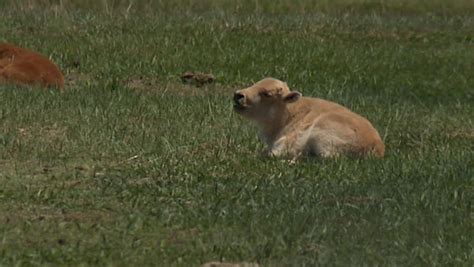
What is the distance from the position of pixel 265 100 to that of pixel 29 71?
4.68 meters

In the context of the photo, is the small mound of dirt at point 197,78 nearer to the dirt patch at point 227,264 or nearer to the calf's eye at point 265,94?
the calf's eye at point 265,94

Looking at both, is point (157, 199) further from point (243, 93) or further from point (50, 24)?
point (50, 24)

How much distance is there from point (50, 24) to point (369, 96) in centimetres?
633

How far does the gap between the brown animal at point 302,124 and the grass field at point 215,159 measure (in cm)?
27

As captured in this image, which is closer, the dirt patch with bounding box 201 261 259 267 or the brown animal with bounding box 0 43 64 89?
the dirt patch with bounding box 201 261 259 267

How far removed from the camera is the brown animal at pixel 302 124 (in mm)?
11438

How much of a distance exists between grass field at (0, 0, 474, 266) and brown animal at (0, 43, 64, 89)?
36 cm

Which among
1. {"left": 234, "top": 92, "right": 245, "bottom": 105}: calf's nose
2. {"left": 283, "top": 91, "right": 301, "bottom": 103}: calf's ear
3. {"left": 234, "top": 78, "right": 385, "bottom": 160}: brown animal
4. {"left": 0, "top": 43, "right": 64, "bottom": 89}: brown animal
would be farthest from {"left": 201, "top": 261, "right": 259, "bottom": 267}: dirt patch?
{"left": 0, "top": 43, "right": 64, "bottom": 89}: brown animal

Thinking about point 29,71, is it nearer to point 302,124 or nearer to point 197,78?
point 197,78

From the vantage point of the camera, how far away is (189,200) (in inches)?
371

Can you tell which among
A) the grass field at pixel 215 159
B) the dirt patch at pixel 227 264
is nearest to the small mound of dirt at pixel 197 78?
the grass field at pixel 215 159

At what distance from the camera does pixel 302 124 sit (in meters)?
11.8

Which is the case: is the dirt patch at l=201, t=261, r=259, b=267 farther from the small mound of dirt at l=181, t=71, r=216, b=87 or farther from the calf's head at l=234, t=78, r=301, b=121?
the small mound of dirt at l=181, t=71, r=216, b=87

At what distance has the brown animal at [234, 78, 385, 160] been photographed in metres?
11.4
